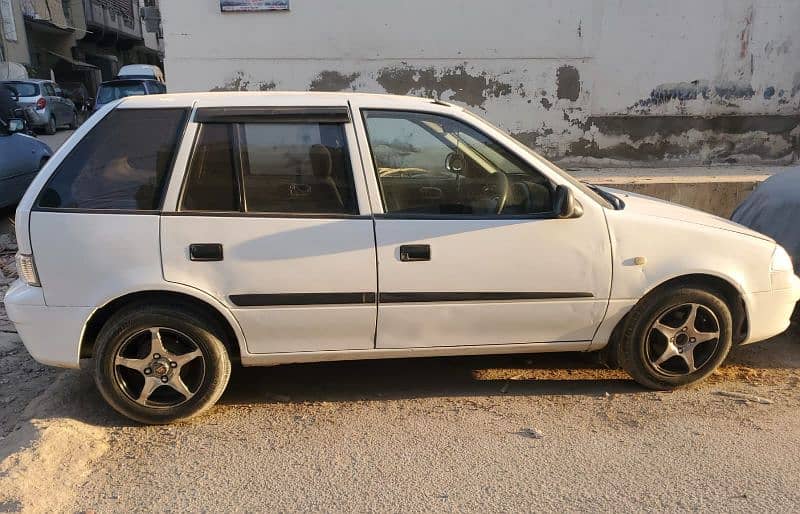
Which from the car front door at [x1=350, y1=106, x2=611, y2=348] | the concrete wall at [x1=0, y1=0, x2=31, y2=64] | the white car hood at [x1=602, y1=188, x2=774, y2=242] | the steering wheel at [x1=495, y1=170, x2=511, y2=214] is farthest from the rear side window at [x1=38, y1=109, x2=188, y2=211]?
the concrete wall at [x1=0, y1=0, x2=31, y2=64]

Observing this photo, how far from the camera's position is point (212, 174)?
3.20 metres

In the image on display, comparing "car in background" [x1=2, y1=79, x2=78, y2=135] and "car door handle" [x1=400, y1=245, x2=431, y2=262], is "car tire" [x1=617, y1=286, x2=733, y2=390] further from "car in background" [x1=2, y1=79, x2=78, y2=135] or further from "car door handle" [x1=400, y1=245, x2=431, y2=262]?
"car in background" [x1=2, y1=79, x2=78, y2=135]

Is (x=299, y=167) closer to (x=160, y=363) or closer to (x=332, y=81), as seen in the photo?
(x=160, y=363)

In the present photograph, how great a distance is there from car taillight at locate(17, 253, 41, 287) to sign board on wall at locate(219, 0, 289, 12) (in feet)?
20.9

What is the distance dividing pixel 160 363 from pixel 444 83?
6.87m

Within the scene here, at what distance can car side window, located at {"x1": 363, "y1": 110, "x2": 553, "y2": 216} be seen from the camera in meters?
3.34

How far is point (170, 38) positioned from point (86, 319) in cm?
652

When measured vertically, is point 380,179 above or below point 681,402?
above

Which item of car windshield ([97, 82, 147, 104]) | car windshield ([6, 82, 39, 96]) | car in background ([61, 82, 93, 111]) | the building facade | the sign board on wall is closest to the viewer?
the sign board on wall

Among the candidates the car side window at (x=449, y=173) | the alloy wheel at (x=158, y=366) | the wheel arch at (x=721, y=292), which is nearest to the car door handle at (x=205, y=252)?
the alloy wheel at (x=158, y=366)

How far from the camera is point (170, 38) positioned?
8508 millimetres

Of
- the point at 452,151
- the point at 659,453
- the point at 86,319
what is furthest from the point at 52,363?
the point at 659,453

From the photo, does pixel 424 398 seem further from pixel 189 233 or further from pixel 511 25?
pixel 511 25

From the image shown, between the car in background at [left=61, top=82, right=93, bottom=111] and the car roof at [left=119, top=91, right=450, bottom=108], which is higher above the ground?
the car in background at [left=61, top=82, right=93, bottom=111]
